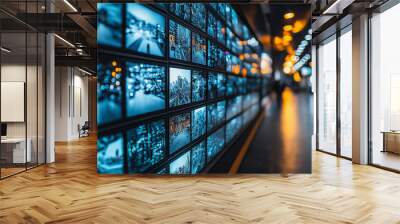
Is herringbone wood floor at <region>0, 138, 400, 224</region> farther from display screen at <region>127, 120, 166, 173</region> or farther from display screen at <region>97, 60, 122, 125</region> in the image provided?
display screen at <region>97, 60, 122, 125</region>

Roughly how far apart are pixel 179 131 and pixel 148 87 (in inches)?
34.8

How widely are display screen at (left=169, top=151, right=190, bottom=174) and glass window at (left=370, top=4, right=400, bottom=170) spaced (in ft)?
13.6

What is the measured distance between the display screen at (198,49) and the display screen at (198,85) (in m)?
0.20

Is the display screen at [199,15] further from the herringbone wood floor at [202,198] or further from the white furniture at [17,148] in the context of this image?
the white furniture at [17,148]

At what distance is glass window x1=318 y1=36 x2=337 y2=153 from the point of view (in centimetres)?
915

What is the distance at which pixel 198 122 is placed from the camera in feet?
18.6

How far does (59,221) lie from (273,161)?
11.3ft

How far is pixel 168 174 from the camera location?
574 cm

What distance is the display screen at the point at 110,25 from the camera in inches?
211

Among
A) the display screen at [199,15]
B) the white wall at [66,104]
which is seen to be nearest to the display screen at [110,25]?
the display screen at [199,15]

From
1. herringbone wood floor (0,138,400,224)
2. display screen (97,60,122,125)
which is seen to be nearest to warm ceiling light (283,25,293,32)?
herringbone wood floor (0,138,400,224)

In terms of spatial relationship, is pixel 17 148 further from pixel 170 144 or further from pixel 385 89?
pixel 385 89

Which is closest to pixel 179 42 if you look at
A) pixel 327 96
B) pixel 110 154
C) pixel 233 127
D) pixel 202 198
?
pixel 233 127

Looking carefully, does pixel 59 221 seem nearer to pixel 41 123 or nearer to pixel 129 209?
pixel 129 209
